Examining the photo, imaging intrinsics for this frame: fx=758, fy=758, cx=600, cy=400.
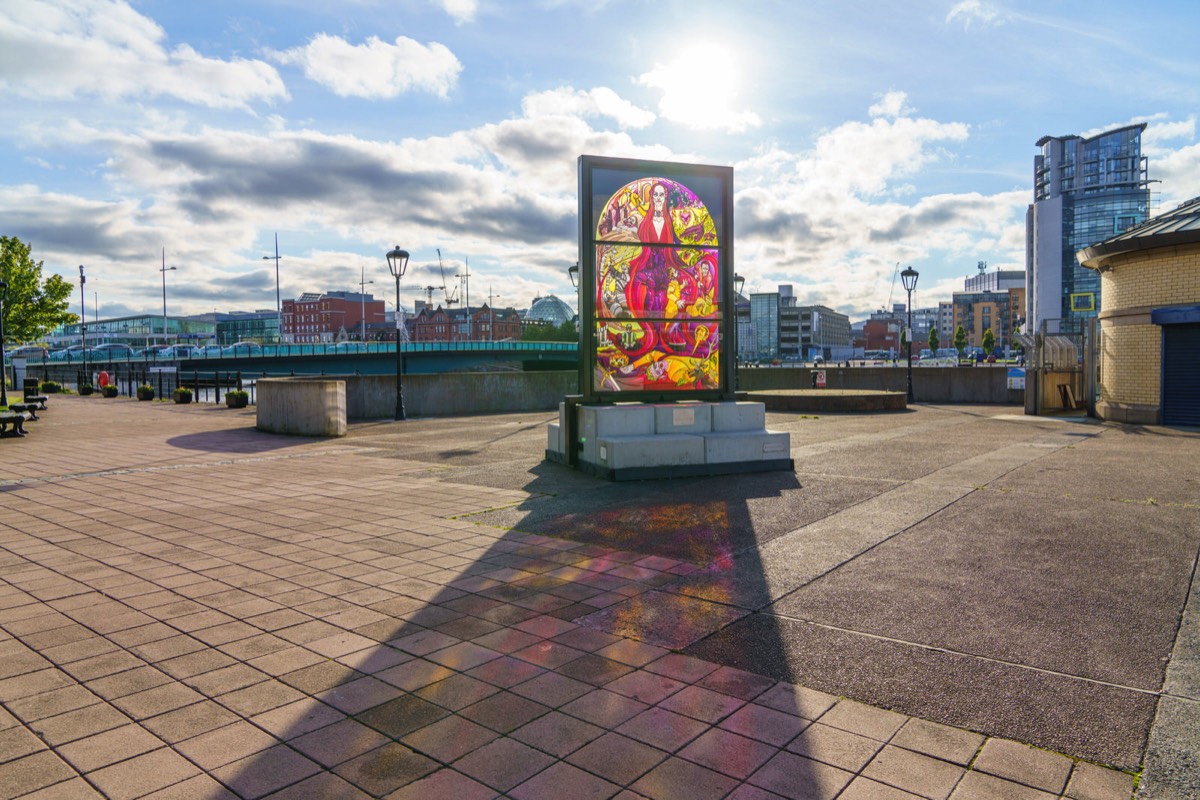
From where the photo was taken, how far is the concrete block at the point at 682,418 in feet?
Result: 41.2

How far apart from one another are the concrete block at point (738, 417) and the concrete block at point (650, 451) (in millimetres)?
837

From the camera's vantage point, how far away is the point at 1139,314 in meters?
20.0

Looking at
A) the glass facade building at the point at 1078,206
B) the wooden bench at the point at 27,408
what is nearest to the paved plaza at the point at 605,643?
the wooden bench at the point at 27,408

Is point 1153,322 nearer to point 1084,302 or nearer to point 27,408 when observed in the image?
point 1084,302

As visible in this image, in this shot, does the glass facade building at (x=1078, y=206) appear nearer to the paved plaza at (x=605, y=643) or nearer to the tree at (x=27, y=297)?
the tree at (x=27, y=297)

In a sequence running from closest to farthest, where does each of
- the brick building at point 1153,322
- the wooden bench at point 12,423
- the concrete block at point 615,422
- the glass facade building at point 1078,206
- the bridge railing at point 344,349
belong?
the concrete block at point 615,422, the wooden bench at point 12,423, the brick building at point 1153,322, the bridge railing at point 344,349, the glass facade building at point 1078,206

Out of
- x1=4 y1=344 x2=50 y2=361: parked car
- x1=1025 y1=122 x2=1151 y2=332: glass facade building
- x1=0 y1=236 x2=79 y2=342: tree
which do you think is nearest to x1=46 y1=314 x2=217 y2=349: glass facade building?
x1=4 y1=344 x2=50 y2=361: parked car

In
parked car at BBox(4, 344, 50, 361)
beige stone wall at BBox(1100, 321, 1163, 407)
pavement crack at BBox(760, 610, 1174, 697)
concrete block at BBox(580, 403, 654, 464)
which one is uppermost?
parked car at BBox(4, 344, 50, 361)

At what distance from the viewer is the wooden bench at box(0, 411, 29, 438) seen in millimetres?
18562

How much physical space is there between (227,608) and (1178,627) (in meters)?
6.92

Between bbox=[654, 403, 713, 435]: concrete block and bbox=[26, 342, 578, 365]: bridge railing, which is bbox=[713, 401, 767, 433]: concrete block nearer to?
bbox=[654, 403, 713, 435]: concrete block

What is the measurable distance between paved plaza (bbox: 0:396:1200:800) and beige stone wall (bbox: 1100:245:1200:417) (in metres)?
10.8

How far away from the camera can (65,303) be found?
141 ft

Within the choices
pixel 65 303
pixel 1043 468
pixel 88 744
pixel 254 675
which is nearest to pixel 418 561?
pixel 254 675
